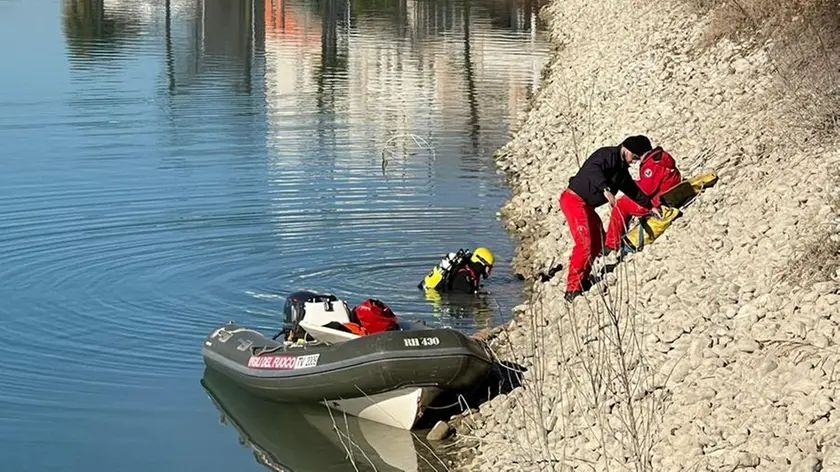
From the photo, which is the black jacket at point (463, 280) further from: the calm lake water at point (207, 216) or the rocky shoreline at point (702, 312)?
the rocky shoreline at point (702, 312)

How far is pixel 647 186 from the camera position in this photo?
45.5 feet

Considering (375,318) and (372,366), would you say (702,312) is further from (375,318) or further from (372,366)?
(375,318)

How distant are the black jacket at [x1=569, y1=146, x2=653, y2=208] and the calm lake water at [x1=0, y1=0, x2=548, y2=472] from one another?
2405 millimetres

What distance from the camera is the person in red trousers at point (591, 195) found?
12.6m

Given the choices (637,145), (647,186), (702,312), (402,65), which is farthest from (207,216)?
(402,65)

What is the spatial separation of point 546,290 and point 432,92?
63.5 ft

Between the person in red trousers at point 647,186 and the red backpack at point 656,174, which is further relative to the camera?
the red backpack at point 656,174

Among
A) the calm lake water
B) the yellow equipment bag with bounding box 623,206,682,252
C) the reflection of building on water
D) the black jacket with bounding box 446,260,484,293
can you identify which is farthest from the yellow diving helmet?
the reflection of building on water

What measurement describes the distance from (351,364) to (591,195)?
9.94ft

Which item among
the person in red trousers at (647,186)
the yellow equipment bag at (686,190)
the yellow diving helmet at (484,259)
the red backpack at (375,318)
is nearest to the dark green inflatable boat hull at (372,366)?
the red backpack at (375,318)

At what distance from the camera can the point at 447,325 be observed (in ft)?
47.2

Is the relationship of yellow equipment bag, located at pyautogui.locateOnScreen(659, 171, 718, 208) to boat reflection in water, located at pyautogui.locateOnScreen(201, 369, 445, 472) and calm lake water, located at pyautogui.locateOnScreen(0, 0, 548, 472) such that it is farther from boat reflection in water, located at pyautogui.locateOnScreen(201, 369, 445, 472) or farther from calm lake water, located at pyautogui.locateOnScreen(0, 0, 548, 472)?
boat reflection in water, located at pyautogui.locateOnScreen(201, 369, 445, 472)

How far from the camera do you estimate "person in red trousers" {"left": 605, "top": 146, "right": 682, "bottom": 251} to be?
43.6 ft

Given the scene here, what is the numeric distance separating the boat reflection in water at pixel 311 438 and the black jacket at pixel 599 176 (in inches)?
116
